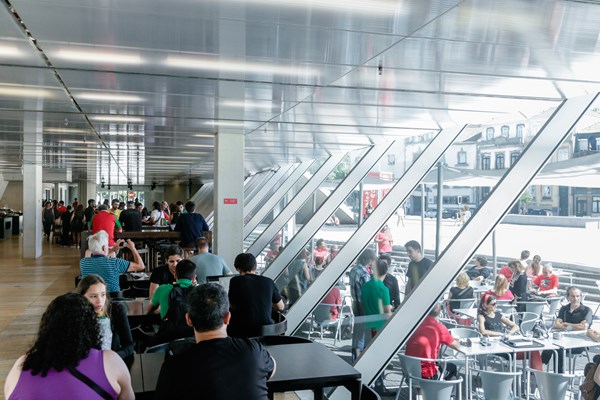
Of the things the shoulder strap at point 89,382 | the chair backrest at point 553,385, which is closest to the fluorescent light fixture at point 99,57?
the shoulder strap at point 89,382

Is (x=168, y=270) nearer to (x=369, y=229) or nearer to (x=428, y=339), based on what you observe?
(x=428, y=339)

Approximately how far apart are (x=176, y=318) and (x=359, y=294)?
13.6 ft

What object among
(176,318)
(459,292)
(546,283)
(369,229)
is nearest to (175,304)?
(176,318)

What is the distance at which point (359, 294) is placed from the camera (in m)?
7.93

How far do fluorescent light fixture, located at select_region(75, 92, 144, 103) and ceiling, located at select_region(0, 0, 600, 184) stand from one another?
0.02 metres

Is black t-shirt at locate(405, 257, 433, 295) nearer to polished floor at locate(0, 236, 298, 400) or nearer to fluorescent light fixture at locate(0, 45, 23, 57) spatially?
polished floor at locate(0, 236, 298, 400)

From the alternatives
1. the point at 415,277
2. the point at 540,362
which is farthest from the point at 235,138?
the point at 540,362

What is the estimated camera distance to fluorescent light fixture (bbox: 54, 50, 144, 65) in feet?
13.3

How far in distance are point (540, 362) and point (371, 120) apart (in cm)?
379

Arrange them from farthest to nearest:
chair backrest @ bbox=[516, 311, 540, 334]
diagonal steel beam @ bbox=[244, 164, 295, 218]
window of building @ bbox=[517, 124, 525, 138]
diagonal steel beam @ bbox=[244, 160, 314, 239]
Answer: diagonal steel beam @ bbox=[244, 164, 295, 218], diagonal steel beam @ bbox=[244, 160, 314, 239], chair backrest @ bbox=[516, 311, 540, 334], window of building @ bbox=[517, 124, 525, 138]

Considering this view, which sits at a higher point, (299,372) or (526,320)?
(299,372)

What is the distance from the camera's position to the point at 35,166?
1452 cm

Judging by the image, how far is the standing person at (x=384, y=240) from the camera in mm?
9023

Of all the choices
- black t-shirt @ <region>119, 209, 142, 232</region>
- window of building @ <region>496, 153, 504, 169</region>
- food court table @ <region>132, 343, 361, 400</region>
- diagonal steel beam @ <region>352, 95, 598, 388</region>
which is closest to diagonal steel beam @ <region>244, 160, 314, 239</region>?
black t-shirt @ <region>119, 209, 142, 232</region>
